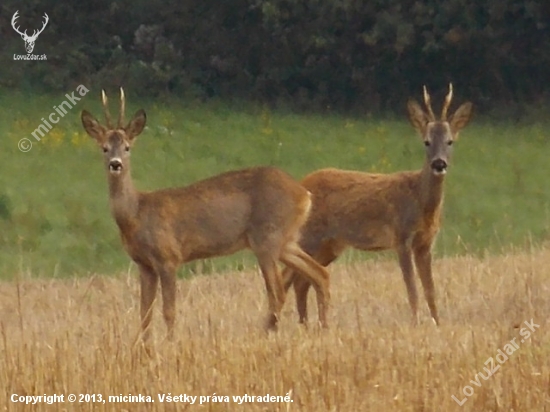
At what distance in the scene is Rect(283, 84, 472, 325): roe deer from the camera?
38.5 ft

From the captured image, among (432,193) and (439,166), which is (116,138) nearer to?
(439,166)

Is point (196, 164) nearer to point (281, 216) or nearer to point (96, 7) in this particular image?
point (96, 7)

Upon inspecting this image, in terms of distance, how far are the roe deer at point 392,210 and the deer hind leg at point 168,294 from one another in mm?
1452

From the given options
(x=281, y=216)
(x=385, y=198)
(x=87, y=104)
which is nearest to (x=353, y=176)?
(x=385, y=198)

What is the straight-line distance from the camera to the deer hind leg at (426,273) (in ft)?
38.0

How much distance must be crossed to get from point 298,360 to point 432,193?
3937 mm

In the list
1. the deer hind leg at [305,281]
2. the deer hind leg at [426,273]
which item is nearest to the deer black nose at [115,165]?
the deer hind leg at [305,281]

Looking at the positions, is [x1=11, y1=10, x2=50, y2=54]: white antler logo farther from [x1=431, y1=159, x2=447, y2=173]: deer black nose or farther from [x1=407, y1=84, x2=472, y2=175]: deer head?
[x1=431, y1=159, x2=447, y2=173]: deer black nose

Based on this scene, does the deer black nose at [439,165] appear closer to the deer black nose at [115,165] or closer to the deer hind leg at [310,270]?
the deer hind leg at [310,270]

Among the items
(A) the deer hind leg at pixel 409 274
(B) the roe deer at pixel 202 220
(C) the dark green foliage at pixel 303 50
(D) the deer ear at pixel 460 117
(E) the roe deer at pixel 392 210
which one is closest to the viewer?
(B) the roe deer at pixel 202 220

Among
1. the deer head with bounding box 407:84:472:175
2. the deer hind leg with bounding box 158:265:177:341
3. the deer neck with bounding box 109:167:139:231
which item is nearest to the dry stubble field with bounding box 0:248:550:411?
the deer hind leg with bounding box 158:265:177:341

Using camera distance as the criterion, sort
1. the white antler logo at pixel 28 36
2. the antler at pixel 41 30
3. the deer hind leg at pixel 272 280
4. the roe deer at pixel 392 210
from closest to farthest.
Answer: the deer hind leg at pixel 272 280 < the roe deer at pixel 392 210 < the white antler logo at pixel 28 36 < the antler at pixel 41 30

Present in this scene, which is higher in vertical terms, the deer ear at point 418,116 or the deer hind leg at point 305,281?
the deer ear at point 418,116

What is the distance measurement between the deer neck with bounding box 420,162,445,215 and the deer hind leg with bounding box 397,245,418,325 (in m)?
0.37
